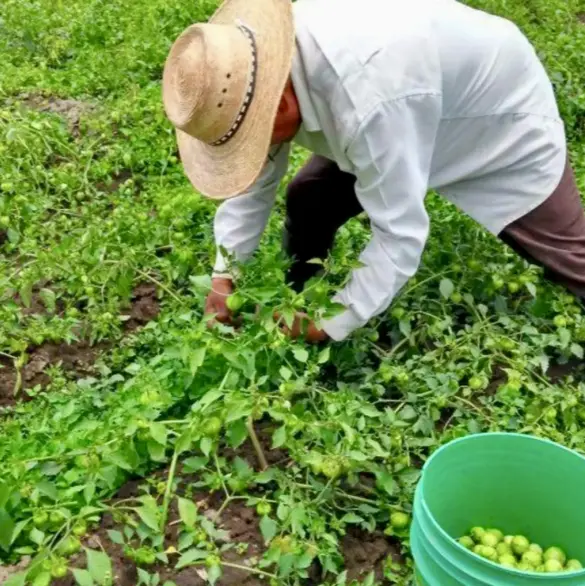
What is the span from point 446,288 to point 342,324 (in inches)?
21.0

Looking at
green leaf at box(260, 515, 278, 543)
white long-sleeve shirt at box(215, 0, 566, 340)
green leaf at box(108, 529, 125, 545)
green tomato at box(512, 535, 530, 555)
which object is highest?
white long-sleeve shirt at box(215, 0, 566, 340)

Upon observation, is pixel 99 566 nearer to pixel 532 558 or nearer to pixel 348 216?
pixel 532 558

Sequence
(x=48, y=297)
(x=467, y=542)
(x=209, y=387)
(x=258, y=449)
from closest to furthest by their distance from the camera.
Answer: (x=467, y=542) → (x=258, y=449) → (x=209, y=387) → (x=48, y=297)

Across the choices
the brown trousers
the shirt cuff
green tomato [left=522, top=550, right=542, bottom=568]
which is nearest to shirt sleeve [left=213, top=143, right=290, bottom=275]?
the brown trousers

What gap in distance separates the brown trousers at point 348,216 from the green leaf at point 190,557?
0.83m

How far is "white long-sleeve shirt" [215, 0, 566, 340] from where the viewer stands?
1985mm

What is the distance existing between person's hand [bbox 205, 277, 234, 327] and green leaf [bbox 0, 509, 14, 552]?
0.81 meters

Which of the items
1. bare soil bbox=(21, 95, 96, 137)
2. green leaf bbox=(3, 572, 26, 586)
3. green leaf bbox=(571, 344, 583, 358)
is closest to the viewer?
green leaf bbox=(3, 572, 26, 586)

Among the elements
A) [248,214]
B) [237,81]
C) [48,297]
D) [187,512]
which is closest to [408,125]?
[237,81]

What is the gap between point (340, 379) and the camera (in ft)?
8.57

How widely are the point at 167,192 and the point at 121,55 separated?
137 cm

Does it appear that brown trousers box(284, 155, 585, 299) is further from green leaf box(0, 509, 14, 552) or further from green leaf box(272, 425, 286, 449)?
green leaf box(0, 509, 14, 552)

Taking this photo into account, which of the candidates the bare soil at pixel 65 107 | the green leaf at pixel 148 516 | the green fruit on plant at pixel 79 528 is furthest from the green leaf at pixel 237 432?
the bare soil at pixel 65 107

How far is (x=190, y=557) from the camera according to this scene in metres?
1.98
